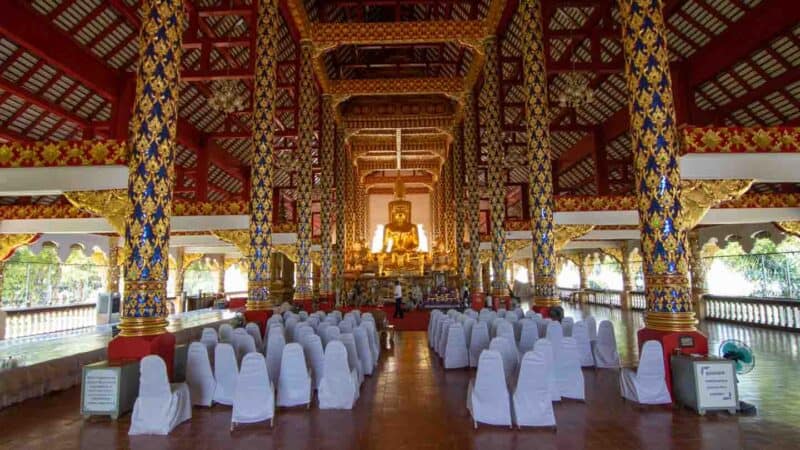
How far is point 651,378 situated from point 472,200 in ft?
39.1

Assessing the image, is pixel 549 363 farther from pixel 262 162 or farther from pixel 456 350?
pixel 262 162

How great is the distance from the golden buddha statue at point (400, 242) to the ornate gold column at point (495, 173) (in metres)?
9.61

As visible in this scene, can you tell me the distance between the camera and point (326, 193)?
55.0 feet

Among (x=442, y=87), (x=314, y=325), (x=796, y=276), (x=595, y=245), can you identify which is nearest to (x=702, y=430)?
(x=314, y=325)

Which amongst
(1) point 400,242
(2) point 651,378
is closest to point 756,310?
(2) point 651,378

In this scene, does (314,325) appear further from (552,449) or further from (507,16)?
(507,16)

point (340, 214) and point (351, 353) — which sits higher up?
point (340, 214)

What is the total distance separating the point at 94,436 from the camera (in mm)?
4426

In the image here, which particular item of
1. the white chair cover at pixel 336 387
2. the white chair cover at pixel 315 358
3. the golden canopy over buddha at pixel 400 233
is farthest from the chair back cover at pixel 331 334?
the golden canopy over buddha at pixel 400 233

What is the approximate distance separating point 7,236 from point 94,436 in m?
12.1

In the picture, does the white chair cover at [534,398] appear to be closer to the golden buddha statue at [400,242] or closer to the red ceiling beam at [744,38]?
the red ceiling beam at [744,38]

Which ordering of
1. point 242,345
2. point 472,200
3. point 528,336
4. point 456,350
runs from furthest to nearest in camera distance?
point 472,200, point 456,350, point 528,336, point 242,345

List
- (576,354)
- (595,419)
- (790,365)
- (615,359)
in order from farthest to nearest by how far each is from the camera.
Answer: (790,365), (615,359), (576,354), (595,419)

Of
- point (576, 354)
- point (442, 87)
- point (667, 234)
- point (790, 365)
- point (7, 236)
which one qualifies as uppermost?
point (442, 87)
